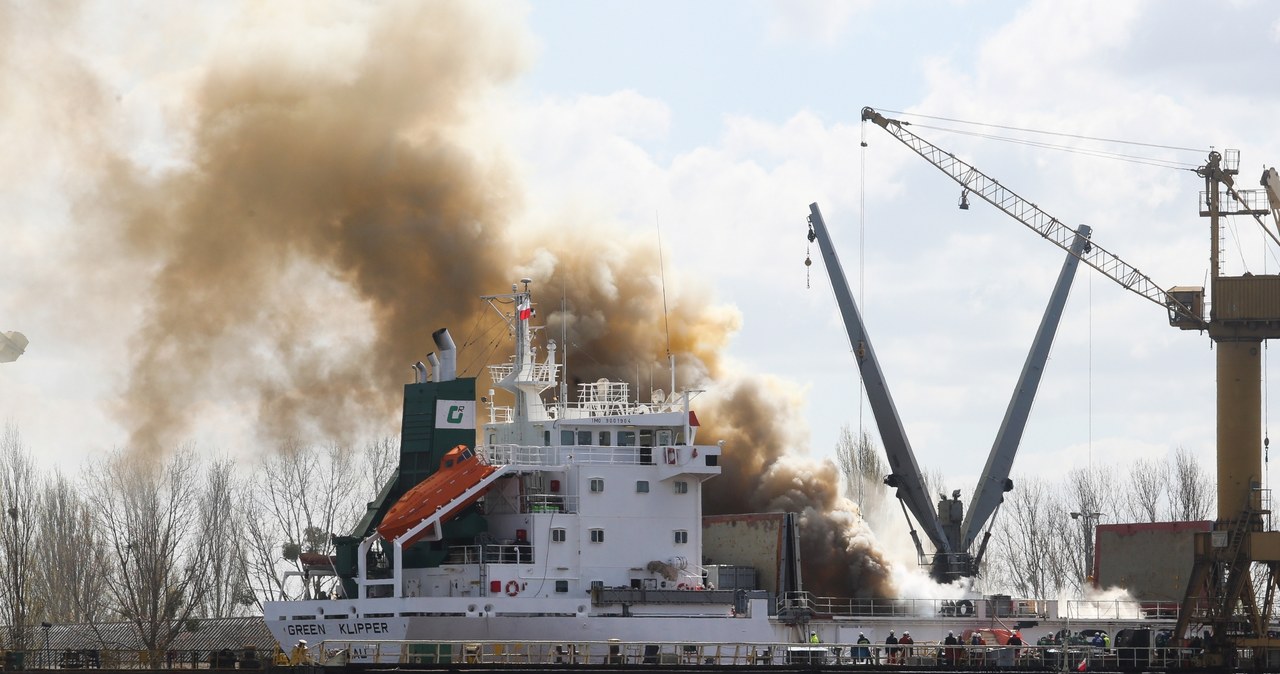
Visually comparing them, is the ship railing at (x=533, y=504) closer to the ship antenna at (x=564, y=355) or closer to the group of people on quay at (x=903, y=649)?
the ship antenna at (x=564, y=355)

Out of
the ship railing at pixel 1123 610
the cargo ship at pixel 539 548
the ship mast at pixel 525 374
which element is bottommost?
the ship railing at pixel 1123 610

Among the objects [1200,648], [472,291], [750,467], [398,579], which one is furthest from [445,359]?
[1200,648]

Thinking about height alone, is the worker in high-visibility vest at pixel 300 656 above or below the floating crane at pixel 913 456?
below

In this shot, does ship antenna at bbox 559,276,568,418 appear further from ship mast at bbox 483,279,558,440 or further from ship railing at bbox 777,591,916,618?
ship railing at bbox 777,591,916,618

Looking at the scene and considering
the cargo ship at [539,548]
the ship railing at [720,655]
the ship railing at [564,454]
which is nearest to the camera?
the ship railing at [720,655]

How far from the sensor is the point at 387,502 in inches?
2099

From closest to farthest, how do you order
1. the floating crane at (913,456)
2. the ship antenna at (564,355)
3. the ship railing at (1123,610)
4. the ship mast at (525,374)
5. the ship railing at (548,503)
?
the ship railing at (548,503) → the ship antenna at (564,355) → the ship mast at (525,374) → the ship railing at (1123,610) → the floating crane at (913,456)

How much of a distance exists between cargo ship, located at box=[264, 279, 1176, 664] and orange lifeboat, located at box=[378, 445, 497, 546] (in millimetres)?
40

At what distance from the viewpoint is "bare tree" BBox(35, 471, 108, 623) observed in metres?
73.5

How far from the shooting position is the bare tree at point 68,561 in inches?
2894

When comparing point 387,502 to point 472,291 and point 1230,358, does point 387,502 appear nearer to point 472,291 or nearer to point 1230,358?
point 472,291

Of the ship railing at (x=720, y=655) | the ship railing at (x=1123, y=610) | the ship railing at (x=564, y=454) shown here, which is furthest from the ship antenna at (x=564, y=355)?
the ship railing at (x=1123, y=610)

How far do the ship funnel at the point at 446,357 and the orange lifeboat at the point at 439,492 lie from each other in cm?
260

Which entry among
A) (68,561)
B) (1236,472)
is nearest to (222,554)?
(68,561)
